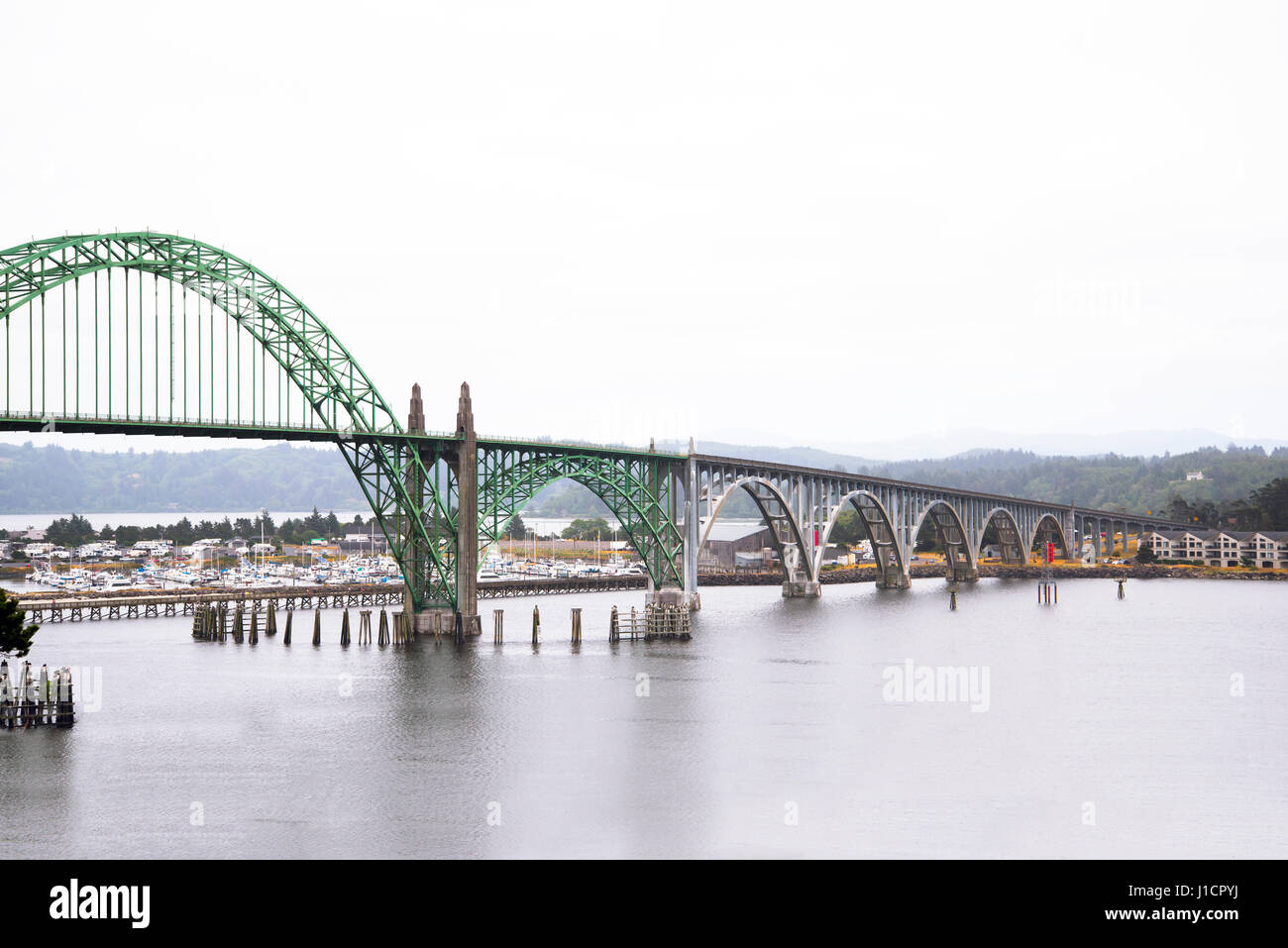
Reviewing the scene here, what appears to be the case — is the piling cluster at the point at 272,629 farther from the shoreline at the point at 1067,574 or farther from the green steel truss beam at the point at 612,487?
the shoreline at the point at 1067,574

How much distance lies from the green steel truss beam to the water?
10.9 metres

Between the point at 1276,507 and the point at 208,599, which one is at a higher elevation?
the point at 1276,507

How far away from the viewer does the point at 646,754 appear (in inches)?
1746

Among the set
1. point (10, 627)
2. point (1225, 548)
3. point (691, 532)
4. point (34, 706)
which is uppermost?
point (691, 532)

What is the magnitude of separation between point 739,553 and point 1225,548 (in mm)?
68319

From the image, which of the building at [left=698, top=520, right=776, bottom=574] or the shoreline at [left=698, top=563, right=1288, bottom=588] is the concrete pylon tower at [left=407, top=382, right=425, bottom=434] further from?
the building at [left=698, top=520, right=776, bottom=574]

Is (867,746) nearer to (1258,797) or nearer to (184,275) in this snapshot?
(1258,797)

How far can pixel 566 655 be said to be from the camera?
72.4 meters

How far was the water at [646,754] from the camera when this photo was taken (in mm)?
33562

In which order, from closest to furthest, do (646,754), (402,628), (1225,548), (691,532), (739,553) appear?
(646,754), (402,628), (691,532), (1225,548), (739,553)

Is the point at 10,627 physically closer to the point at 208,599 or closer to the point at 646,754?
the point at 646,754

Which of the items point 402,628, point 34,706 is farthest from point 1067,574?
point 34,706
